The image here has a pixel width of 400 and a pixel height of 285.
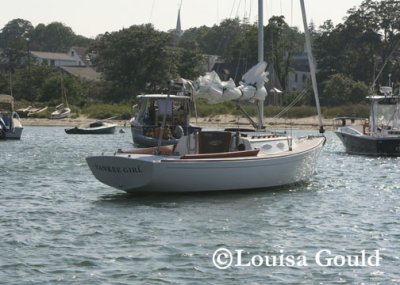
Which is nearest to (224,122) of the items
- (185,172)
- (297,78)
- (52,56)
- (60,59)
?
(297,78)

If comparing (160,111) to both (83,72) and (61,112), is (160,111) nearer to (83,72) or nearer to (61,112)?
(61,112)

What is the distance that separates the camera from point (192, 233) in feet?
70.9

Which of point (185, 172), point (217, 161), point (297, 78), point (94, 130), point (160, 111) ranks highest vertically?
point (297, 78)

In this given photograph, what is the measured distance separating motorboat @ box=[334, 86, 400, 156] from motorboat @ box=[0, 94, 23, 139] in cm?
2256

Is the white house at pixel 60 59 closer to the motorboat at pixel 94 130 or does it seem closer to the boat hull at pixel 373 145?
the motorboat at pixel 94 130

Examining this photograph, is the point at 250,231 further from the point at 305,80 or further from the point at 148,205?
the point at 305,80

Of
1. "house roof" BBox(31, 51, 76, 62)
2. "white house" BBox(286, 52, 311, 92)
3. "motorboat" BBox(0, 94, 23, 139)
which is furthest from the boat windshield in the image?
"house roof" BBox(31, 51, 76, 62)

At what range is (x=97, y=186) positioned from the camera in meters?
31.1

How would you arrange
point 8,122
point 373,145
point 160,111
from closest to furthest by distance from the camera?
point 373,145 < point 160,111 < point 8,122

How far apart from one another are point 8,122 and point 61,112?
31.2m

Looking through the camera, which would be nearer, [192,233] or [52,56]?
[192,233]

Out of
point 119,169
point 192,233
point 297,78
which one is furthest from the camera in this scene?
point 297,78

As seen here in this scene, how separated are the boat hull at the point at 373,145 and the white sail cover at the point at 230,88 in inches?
656

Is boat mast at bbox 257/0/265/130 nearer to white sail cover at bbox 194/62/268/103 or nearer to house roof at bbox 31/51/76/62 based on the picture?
white sail cover at bbox 194/62/268/103
